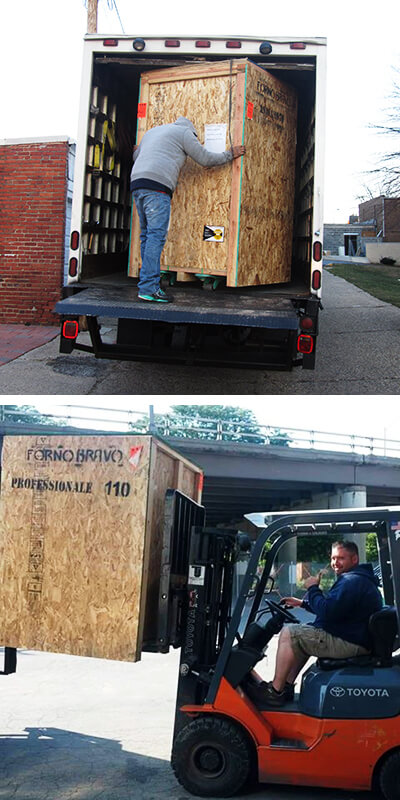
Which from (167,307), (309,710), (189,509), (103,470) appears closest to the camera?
(309,710)

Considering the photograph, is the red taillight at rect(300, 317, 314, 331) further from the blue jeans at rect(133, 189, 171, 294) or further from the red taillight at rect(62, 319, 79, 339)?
the red taillight at rect(62, 319, 79, 339)

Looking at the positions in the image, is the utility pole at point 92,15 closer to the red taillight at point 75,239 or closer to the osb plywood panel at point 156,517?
the red taillight at point 75,239

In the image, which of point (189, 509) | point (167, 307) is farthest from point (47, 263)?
point (189, 509)

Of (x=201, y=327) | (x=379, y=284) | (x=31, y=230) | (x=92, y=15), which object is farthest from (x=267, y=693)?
(x=379, y=284)

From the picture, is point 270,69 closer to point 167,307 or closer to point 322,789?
point 167,307

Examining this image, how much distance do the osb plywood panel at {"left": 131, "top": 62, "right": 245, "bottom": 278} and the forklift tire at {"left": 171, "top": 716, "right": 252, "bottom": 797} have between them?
4.66 metres

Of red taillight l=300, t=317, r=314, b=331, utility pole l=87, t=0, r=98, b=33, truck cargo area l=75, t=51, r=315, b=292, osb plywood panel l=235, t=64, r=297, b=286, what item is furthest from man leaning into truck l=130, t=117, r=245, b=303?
utility pole l=87, t=0, r=98, b=33

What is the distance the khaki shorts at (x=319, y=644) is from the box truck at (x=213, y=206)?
281 cm

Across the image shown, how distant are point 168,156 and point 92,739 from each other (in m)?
5.31

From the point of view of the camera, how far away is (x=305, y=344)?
23.6ft

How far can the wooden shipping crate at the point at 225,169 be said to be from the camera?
25.5 feet

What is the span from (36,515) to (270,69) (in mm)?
5355

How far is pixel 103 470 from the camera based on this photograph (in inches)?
202

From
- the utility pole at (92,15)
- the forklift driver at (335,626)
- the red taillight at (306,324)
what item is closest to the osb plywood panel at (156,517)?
the forklift driver at (335,626)
